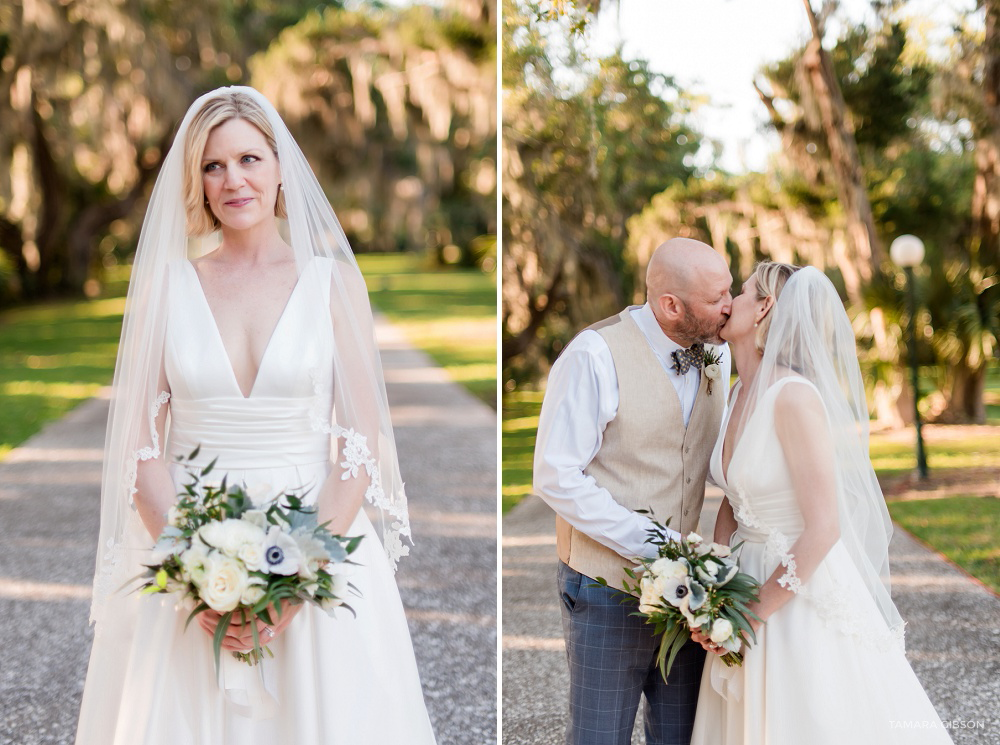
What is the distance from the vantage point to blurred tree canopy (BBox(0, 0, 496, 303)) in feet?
54.7

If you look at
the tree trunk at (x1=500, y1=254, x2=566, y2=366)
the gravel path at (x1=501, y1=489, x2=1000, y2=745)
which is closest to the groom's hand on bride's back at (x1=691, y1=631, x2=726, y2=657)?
the gravel path at (x1=501, y1=489, x2=1000, y2=745)

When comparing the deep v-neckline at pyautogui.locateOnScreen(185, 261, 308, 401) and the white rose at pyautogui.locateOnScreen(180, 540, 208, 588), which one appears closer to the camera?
the white rose at pyautogui.locateOnScreen(180, 540, 208, 588)

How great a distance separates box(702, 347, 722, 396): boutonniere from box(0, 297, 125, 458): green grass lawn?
345 inches

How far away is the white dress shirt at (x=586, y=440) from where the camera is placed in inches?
98.2

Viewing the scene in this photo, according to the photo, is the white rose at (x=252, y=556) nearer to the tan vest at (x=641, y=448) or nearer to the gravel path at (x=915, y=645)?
the tan vest at (x=641, y=448)

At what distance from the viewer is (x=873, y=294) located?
11703 millimetres

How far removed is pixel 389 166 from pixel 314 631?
30.5 m

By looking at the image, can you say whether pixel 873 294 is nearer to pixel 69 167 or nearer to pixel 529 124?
pixel 529 124

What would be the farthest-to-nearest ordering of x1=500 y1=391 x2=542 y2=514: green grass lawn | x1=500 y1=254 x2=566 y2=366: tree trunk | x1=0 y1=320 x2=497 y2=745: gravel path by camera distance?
x1=500 y1=254 x2=566 y2=366: tree trunk → x1=500 y1=391 x2=542 y2=514: green grass lawn → x1=0 y1=320 x2=497 y2=745: gravel path

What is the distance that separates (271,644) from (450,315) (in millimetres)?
21277

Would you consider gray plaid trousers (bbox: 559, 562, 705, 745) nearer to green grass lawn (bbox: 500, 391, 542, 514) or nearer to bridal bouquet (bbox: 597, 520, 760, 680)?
bridal bouquet (bbox: 597, 520, 760, 680)

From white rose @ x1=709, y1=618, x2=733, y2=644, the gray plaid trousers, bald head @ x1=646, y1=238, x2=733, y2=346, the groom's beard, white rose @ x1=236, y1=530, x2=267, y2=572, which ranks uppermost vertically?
bald head @ x1=646, y1=238, x2=733, y2=346

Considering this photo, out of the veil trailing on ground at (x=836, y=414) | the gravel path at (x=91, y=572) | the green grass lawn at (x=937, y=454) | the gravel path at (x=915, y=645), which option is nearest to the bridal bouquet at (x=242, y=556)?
the veil trailing on ground at (x=836, y=414)

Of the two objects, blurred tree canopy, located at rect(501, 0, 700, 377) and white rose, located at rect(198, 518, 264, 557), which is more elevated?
blurred tree canopy, located at rect(501, 0, 700, 377)
